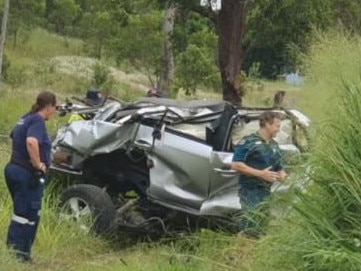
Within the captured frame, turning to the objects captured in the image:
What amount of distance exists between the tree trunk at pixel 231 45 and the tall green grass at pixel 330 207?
1301 centimetres

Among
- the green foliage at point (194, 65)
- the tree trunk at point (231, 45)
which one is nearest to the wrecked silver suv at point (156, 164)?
the tree trunk at point (231, 45)

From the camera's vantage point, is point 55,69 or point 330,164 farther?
point 55,69

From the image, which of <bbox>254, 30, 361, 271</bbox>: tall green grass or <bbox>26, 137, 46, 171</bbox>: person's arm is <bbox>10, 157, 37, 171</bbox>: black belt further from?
<bbox>254, 30, 361, 271</bbox>: tall green grass

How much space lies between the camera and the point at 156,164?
855cm

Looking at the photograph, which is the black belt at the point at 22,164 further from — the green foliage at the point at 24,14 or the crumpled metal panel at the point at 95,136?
the green foliage at the point at 24,14

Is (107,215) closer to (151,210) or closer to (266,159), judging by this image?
(151,210)

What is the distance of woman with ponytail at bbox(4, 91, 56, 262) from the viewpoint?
7648mm

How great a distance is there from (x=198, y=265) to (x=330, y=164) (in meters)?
1.83

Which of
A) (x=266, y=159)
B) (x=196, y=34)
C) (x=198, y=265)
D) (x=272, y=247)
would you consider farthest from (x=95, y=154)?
(x=196, y=34)

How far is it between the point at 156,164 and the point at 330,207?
3807 millimetres

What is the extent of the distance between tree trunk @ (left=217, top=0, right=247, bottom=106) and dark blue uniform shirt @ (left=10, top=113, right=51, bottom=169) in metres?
10.7

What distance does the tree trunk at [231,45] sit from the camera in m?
18.3

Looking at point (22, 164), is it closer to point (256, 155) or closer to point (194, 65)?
point (256, 155)

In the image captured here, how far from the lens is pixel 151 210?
8695 millimetres
